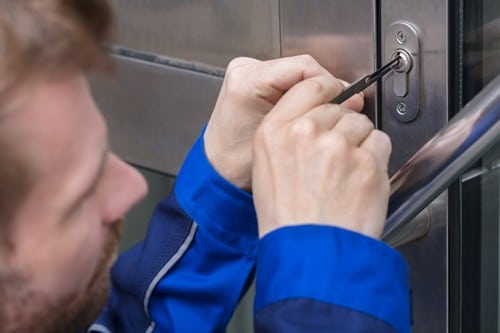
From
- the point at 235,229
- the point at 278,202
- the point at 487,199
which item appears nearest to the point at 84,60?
the point at 278,202

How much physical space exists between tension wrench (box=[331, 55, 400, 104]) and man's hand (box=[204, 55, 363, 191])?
0.01 metres

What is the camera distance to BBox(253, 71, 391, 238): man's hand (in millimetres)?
705

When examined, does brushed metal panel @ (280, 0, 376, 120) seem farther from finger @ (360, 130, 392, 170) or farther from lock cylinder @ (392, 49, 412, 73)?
finger @ (360, 130, 392, 170)

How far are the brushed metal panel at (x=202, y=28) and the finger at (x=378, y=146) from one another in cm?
25

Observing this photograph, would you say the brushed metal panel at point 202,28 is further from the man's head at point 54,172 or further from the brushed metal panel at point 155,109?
the man's head at point 54,172

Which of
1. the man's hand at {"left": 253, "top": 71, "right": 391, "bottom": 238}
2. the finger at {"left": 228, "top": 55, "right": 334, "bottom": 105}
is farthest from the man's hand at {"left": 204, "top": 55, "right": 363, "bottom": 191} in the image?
the man's hand at {"left": 253, "top": 71, "right": 391, "bottom": 238}

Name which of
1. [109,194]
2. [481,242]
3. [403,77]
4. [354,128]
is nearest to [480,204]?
[481,242]

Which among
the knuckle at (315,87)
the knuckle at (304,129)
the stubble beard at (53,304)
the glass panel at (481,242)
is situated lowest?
the glass panel at (481,242)

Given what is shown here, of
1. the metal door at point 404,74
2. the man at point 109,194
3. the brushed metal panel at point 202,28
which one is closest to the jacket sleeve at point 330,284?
the man at point 109,194

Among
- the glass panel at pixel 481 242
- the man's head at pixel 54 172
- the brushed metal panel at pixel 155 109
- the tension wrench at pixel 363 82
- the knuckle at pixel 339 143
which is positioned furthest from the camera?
the brushed metal panel at pixel 155 109

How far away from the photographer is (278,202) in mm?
711

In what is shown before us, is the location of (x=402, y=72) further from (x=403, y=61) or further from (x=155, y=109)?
(x=155, y=109)

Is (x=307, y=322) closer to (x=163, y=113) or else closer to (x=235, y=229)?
(x=235, y=229)

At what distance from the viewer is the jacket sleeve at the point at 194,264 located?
0.90 metres
